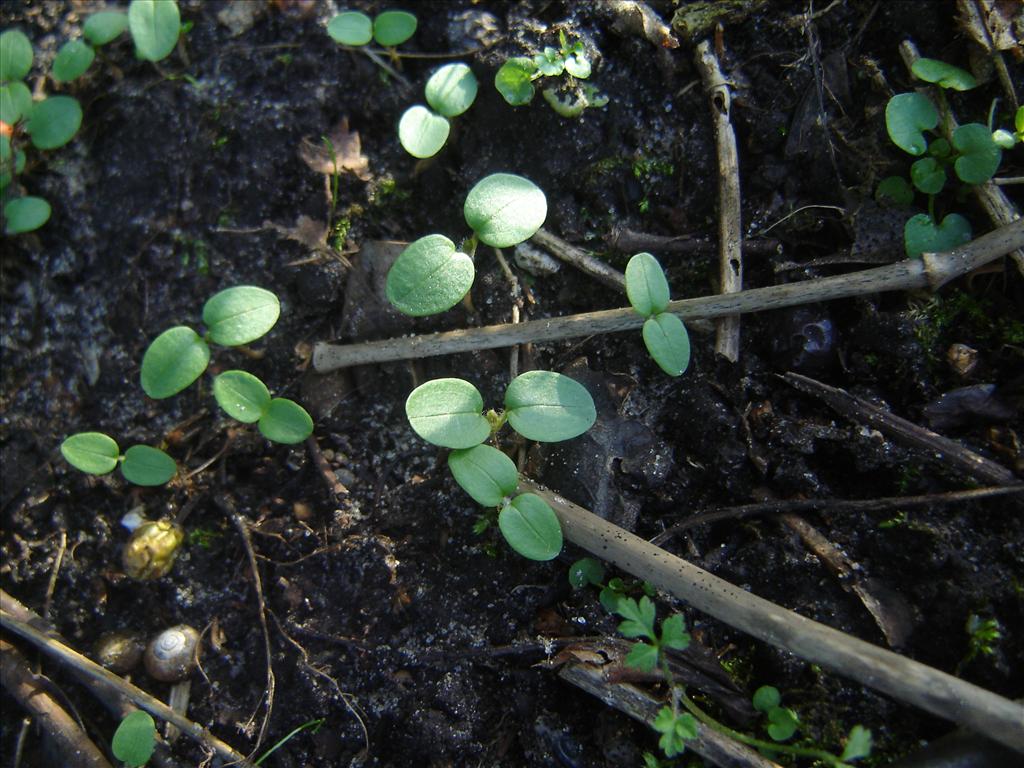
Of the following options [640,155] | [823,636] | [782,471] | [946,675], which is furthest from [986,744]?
[640,155]

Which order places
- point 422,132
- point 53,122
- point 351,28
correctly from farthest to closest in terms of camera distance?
point 53,122, point 351,28, point 422,132

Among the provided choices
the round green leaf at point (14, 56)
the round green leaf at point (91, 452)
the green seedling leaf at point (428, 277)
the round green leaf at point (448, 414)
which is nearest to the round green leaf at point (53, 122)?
the round green leaf at point (14, 56)

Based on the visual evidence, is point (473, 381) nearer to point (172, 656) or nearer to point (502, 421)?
point (502, 421)

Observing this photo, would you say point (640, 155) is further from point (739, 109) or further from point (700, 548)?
point (700, 548)

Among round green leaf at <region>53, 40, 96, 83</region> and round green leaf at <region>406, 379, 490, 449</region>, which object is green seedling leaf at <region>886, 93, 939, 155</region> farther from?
round green leaf at <region>53, 40, 96, 83</region>

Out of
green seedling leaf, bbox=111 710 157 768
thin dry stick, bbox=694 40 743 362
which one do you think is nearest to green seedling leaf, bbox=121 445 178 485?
green seedling leaf, bbox=111 710 157 768

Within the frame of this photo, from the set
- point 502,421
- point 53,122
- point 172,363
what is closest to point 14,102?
point 53,122
